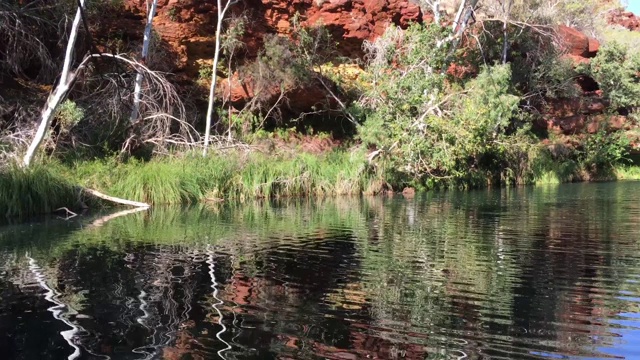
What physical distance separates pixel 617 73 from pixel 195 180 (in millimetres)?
28627

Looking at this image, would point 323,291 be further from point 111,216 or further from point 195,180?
point 195,180

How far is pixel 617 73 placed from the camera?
37281 mm

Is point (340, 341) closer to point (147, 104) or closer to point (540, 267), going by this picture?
point (540, 267)

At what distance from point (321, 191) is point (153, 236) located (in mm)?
12225

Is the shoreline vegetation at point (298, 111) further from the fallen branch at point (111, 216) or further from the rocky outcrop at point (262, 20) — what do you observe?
the fallen branch at point (111, 216)

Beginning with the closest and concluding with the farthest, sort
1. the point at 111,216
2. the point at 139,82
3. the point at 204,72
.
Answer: the point at 111,216 → the point at 139,82 → the point at 204,72

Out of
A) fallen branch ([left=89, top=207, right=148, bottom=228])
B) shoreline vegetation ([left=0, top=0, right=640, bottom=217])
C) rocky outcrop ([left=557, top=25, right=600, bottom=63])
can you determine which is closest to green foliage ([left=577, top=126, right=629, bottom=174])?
shoreline vegetation ([left=0, top=0, right=640, bottom=217])

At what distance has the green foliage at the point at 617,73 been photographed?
1460 inches

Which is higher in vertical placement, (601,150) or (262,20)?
(262,20)

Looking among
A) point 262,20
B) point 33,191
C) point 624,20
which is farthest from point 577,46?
point 624,20

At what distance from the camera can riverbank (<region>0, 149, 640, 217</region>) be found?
16.6 m

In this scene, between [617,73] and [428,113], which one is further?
[617,73]

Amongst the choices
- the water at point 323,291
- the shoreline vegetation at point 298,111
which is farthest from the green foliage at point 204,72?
the water at point 323,291

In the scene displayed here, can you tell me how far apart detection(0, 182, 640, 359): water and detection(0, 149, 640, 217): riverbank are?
2973 millimetres
